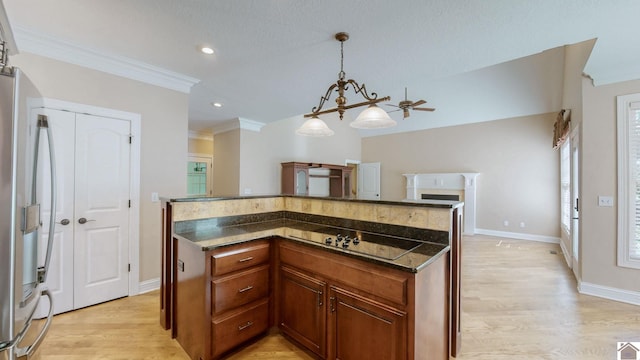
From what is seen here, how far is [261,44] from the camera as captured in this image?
2.48m

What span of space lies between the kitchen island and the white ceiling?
4.81 ft

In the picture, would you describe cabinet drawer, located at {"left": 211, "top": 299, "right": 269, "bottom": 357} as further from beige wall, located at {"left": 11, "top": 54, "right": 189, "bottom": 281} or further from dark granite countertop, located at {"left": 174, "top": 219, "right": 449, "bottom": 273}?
beige wall, located at {"left": 11, "top": 54, "right": 189, "bottom": 281}

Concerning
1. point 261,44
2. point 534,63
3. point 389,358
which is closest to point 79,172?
point 261,44

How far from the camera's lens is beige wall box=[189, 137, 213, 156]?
6862mm

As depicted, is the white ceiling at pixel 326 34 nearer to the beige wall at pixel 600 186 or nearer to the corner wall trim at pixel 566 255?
the beige wall at pixel 600 186

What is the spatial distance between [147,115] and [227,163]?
288cm

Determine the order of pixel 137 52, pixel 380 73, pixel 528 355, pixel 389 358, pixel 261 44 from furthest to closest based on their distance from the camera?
pixel 380 73, pixel 137 52, pixel 261 44, pixel 528 355, pixel 389 358

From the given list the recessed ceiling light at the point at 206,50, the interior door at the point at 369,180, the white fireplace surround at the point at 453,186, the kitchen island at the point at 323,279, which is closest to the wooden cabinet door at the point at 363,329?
the kitchen island at the point at 323,279

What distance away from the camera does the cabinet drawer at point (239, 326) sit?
5.99ft

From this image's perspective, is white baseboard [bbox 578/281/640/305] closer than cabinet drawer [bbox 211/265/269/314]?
No

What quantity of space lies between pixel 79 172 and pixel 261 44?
7.22 ft

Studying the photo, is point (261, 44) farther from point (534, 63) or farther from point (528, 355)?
point (534, 63)

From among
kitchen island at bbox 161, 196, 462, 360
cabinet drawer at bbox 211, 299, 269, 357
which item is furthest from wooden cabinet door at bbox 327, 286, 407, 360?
cabinet drawer at bbox 211, 299, 269, 357

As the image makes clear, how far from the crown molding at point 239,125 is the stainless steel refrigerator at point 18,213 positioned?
440 cm
